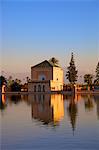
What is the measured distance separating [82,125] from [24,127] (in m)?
1.33

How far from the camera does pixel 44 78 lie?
125 feet

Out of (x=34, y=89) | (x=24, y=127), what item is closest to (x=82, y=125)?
(x=24, y=127)

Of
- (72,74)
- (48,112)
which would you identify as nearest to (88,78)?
(72,74)

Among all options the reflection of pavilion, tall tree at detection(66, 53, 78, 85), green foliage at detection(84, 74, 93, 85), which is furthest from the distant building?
the reflection of pavilion

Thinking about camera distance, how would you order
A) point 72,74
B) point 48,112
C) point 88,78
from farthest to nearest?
point 88,78
point 72,74
point 48,112

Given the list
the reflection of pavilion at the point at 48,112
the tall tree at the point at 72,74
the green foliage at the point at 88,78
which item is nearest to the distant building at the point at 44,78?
the tall tree at the point at 72,74

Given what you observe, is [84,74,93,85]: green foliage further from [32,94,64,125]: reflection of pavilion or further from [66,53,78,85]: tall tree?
[32,94,64,125]: reflection of pavilion

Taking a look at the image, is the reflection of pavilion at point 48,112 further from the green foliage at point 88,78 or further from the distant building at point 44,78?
the green foliage at point 88,78

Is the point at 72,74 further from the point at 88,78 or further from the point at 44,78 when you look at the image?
the point at 88,78

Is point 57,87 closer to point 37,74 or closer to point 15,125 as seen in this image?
point 37,74

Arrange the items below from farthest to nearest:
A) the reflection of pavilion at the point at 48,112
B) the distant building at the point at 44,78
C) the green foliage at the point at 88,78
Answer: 1. the green foliage at the point at 88,78
2. the distant building at the point at 44,78
3. the reflection of pavilion at the point at 48,112

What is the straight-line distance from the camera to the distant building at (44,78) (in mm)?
36841

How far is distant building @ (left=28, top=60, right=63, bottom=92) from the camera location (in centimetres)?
3684

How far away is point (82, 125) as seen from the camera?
8.02 meters
